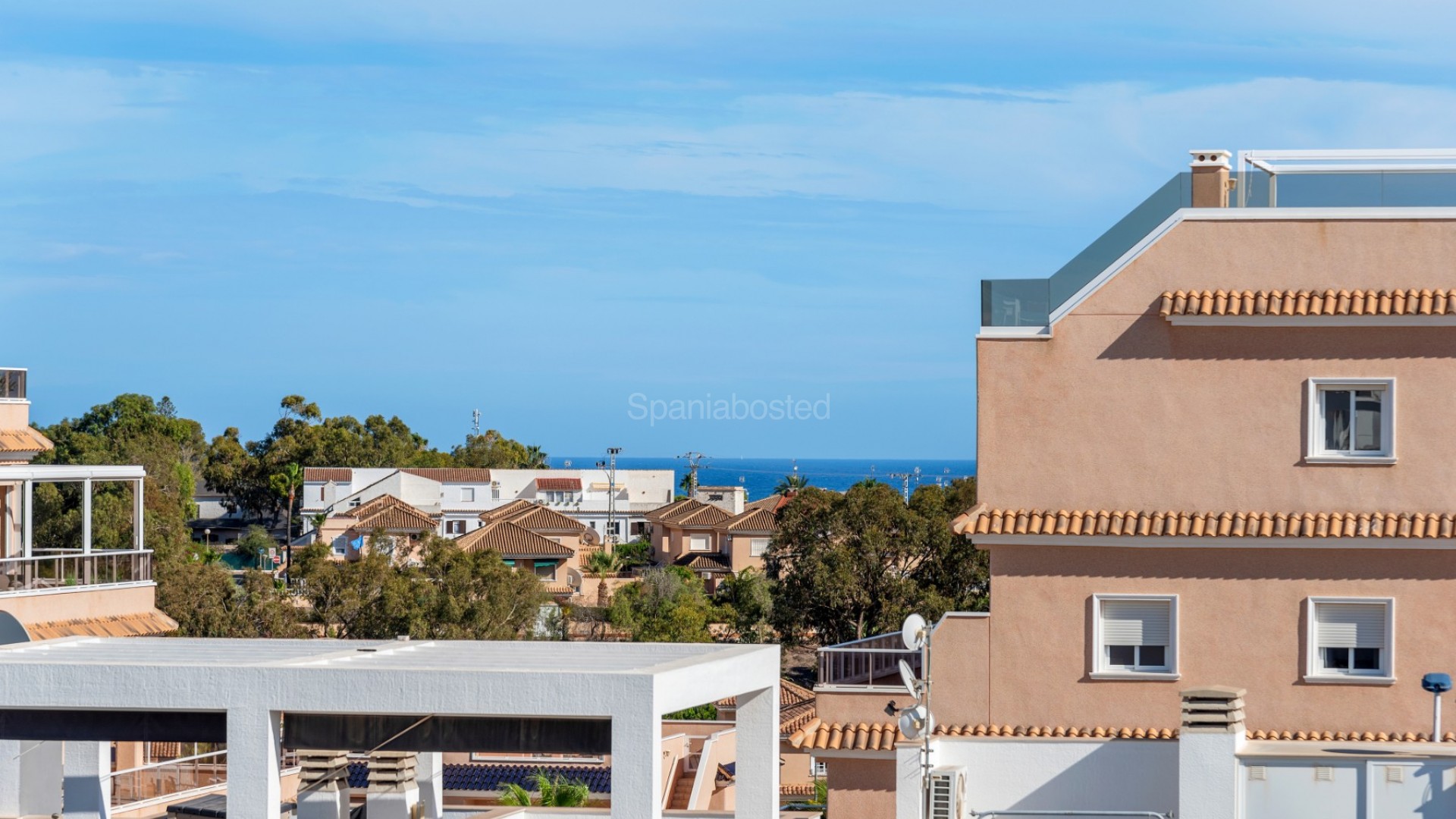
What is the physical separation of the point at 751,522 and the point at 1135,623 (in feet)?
267

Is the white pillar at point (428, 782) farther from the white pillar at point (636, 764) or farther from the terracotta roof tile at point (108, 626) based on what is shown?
the terracotta roof tile at point (108, 626)

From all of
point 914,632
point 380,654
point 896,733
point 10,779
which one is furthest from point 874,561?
point 380,654

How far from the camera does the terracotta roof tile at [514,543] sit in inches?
3654

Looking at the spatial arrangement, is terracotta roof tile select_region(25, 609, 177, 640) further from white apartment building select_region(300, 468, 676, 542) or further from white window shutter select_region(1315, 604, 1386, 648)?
white apartment building select_region(300, 468, 676, 542)

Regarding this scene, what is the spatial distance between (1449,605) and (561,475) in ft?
373

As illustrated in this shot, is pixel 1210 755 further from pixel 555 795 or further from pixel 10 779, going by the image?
pixel 10 779

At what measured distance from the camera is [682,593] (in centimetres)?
8069

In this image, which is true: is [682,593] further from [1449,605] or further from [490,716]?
[490,716]

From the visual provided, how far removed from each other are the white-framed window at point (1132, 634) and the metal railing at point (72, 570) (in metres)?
16.3

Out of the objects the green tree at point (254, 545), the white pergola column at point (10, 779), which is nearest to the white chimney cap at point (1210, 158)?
the white pergola column at point (10, 779)

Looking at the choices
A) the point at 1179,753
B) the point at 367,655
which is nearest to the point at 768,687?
the point at 367,655

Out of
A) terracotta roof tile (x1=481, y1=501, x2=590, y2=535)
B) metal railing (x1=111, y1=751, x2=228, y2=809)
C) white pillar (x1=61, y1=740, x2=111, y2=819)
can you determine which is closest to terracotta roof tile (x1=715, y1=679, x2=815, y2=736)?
metal railing (x1=111, y1=751, x2=228, y2=809)

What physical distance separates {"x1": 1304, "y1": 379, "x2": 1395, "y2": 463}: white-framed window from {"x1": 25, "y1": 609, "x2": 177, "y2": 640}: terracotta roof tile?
17449mm

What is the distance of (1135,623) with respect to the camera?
21.0 m
